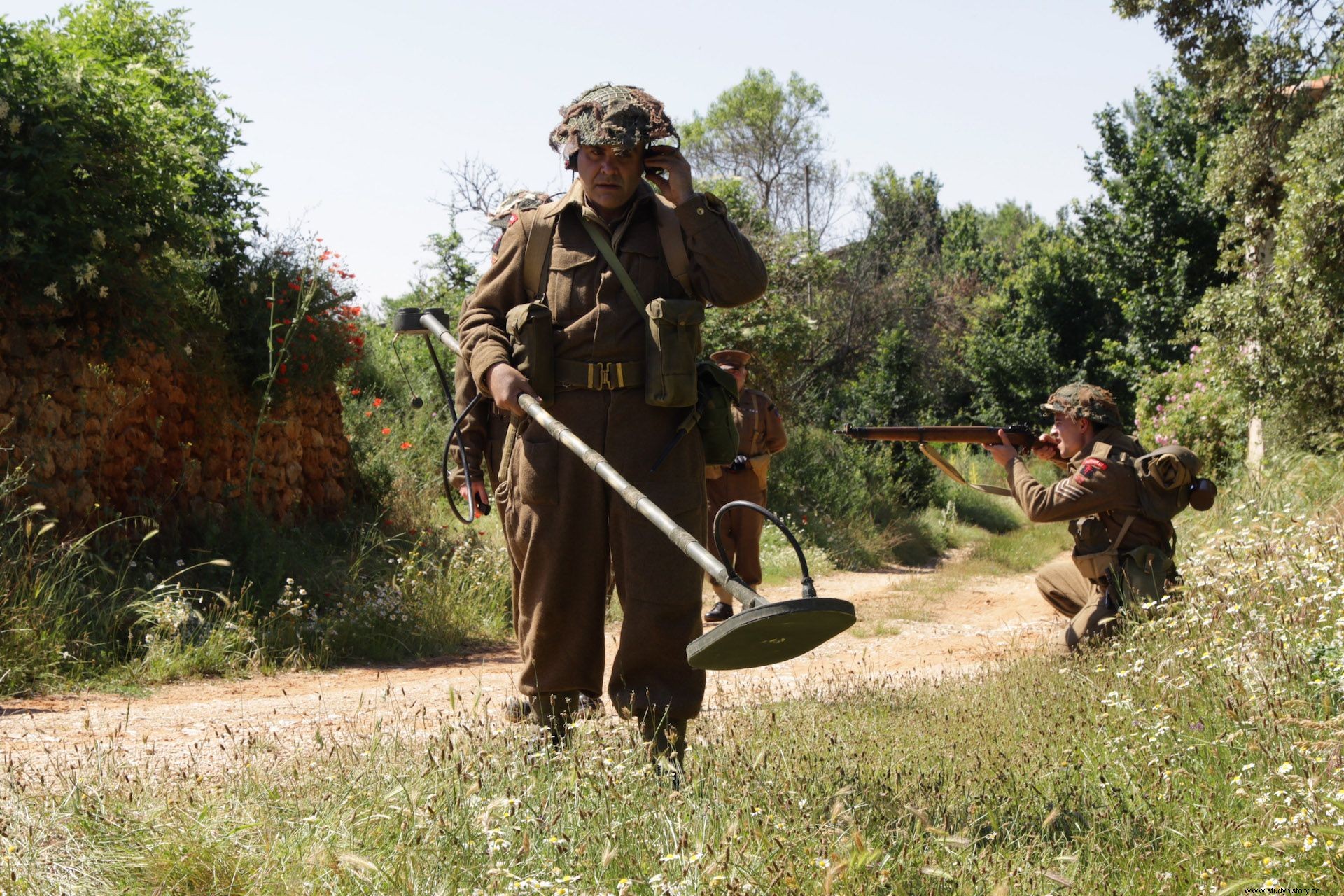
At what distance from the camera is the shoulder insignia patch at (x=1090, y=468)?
6281 millimetres

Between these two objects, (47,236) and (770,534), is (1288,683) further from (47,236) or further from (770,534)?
(770,534)

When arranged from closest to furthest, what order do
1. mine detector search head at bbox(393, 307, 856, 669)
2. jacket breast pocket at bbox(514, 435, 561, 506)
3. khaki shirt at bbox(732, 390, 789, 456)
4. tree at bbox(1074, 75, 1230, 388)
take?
mine detector search head at bbox(393, 307, 856, 669), jacket breast pocket at bbox(514, 435, 561, 506), khaki shirt at bbox(732, 390, 789, 456), tree at bbox(1074, 75, 1230, 388)

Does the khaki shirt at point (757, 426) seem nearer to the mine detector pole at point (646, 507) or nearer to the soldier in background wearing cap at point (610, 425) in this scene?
the soldier in background wearing cap at point (610, 425)

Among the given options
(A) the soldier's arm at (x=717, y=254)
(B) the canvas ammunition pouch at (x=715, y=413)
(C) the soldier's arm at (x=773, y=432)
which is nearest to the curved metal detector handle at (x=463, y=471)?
(B) the canvas ammunition pouch at (x=715, y=413)

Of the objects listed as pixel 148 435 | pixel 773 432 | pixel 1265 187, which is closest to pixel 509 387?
pixel 148 435

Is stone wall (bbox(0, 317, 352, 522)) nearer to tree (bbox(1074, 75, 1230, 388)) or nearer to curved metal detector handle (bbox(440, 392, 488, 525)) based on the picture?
curved metal detector handle (bbox(440, 392, 488, 525))

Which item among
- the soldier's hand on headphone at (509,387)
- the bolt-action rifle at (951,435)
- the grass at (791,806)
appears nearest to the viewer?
the grass at (791,806)

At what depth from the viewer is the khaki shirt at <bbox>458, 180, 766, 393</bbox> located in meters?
4.18

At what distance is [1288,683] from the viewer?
4172mm

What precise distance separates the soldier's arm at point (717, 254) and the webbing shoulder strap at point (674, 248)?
0.06 feet

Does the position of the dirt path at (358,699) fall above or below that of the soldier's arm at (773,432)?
below

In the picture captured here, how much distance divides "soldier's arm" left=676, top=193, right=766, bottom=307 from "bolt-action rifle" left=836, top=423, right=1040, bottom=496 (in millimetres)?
3159

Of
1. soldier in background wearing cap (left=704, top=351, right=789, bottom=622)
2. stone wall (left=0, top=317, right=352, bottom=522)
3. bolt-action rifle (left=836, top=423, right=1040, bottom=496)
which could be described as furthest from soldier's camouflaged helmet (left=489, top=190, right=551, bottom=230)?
soldier in background wearing cap (left=704, top=351, right=789, bottom=622)

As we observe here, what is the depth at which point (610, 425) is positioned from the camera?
4148mm
